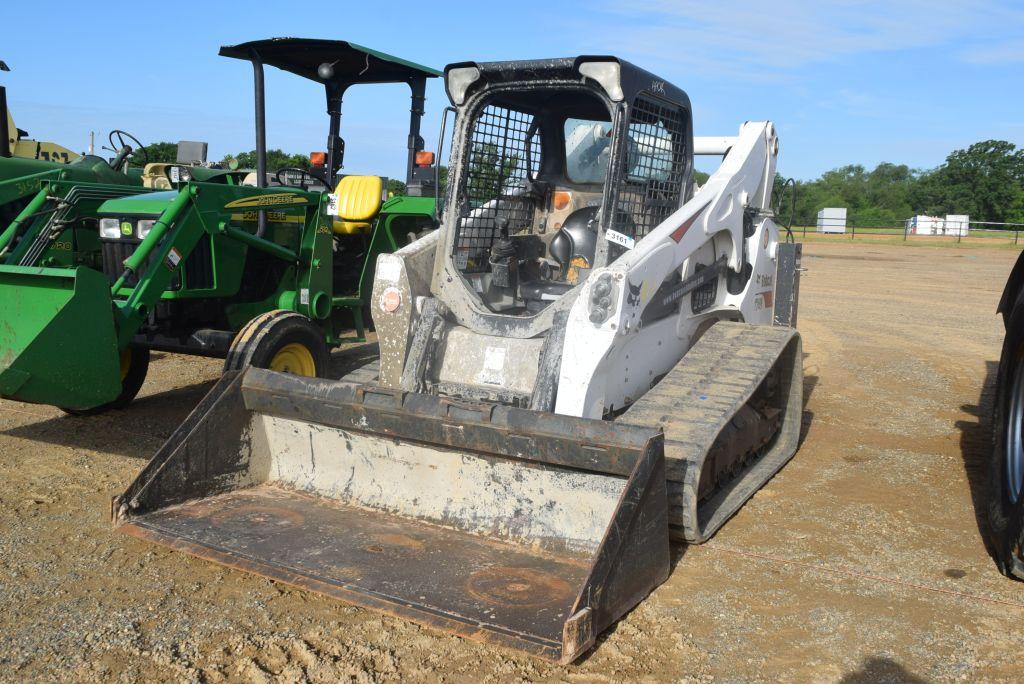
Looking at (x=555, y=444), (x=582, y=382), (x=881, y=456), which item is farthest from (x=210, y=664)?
(x=881, y=456)

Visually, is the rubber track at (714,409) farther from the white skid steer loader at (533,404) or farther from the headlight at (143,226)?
the headlight at (143,226)

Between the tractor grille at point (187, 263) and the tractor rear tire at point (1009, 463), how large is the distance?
4.88 meters

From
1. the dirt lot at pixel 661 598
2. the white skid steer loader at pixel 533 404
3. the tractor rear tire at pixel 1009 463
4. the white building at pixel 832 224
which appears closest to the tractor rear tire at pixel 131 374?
the dirt lot at pixel 661 598

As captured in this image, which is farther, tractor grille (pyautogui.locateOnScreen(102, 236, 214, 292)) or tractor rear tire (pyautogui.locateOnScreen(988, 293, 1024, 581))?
tractor grille (pyautogui.locateOnScreen(102, 236, 214, 292))

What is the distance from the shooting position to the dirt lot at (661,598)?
10.3 feet

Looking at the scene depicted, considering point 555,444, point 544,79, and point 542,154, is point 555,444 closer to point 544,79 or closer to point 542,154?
point 544,79

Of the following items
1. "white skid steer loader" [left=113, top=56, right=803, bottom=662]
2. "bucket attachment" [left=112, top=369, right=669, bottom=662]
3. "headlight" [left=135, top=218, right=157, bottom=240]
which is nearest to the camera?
"bucket attachment" [left=112, top=369, right=669, bottom=662]

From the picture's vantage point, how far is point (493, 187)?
18.7 ft

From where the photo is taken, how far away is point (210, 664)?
3.10m

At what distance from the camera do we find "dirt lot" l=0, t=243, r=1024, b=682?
314cm

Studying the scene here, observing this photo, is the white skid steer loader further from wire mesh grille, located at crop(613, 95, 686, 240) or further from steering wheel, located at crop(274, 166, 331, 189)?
steering wheel, located at crop(274, 166, 331, 189)

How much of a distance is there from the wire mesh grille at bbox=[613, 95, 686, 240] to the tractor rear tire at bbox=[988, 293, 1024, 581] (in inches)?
75.8

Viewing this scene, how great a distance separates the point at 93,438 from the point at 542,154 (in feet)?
11.1

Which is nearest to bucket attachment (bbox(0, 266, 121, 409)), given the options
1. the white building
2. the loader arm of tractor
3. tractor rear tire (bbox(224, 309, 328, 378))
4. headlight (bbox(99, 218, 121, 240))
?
the loader arm of tractor
